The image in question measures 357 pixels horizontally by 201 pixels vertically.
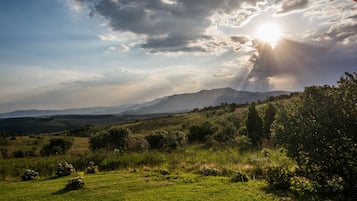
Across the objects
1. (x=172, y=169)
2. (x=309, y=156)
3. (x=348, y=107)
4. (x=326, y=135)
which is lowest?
(x=172, y=169)

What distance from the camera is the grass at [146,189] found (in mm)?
12312

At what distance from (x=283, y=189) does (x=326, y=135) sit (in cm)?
303

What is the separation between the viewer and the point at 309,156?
1216 centimetres

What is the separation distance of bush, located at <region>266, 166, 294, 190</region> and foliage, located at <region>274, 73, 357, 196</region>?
79 cm

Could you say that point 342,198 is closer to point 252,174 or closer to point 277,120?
point 277,120

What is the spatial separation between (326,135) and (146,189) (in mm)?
7800

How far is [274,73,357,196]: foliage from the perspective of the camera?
11195 mm

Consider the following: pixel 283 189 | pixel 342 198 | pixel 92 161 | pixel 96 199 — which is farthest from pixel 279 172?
pixel 92 161

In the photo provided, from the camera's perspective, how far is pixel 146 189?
548 inches

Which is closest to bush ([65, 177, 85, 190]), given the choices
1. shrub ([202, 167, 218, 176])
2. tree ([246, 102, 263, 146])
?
shrub ([202, 167, 218, 176])

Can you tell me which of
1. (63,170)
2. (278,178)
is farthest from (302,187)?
(63,170)

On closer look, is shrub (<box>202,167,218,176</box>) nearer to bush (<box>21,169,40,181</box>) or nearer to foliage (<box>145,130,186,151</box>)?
bush (<box>21,169,40,181</box>)

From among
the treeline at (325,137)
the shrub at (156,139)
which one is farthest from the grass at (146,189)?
the shrub at (156,139)

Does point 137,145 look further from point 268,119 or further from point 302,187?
point 302,187
